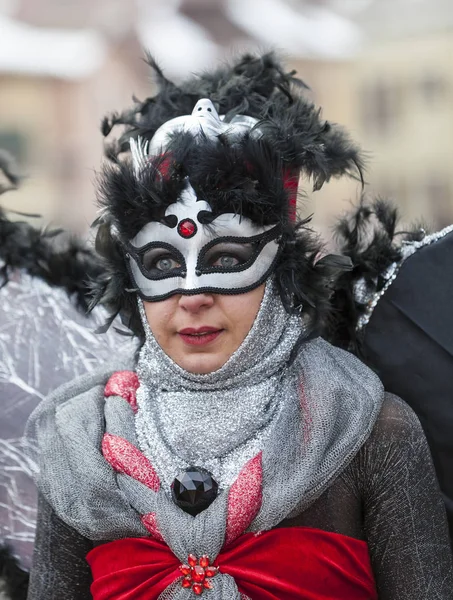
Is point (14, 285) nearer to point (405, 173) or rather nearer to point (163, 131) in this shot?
point (163, 131)

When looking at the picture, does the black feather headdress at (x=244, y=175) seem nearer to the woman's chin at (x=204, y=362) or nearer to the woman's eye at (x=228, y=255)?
the woman's eye at (x=228, y=255)

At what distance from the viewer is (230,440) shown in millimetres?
1660

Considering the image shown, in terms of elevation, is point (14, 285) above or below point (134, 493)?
above

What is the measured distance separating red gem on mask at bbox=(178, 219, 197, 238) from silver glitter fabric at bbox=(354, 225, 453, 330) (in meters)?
0.49

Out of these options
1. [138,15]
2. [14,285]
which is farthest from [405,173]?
[14,285]

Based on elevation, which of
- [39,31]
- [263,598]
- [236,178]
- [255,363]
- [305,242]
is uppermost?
[39,31]

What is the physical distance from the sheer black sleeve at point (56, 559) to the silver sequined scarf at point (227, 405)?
0.82ft

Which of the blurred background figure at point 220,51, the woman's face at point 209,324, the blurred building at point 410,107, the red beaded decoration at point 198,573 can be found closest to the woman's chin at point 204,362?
the woman's face at point 209,324

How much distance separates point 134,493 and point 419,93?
11.5 meters

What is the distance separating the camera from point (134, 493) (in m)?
1.64

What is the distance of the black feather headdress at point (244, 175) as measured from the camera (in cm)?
164

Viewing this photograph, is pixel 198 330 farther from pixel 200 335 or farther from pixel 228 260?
pixel 228 260

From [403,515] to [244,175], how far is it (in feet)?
2.33

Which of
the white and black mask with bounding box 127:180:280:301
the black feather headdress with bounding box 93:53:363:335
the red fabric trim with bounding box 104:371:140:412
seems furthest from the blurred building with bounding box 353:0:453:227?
the white and black mask with bounding box 127:180:280:301
